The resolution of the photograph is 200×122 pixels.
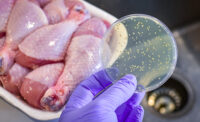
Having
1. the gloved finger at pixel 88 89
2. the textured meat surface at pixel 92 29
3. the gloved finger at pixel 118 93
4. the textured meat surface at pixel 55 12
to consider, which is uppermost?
the textured meat surface at pixel 55 12

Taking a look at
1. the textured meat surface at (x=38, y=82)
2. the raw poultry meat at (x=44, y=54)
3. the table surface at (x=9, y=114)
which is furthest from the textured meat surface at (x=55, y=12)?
the table surface at (x=9, y=114)

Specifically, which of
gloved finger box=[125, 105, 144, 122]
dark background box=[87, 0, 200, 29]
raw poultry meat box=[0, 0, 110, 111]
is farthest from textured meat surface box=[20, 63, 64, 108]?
dark background box=[87, 0, 200, 29]

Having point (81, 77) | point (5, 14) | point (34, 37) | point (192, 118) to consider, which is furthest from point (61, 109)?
point (192, 118)

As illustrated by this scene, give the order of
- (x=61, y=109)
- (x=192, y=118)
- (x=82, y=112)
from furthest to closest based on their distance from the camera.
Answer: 1. (x=192, y=118)
2. (x=61, y=109)
3. (x=82, y=112)

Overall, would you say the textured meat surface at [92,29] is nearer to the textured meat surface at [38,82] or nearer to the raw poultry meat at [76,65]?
the raw poultry meat at [76,65]

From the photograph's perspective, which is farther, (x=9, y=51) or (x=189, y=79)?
(x=189, y=79)

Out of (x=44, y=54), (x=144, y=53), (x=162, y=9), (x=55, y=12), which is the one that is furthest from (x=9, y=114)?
(x=162, y=9)

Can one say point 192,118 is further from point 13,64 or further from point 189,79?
point 13,64

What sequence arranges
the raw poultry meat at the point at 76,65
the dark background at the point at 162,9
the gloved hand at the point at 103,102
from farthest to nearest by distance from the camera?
the dark background at the point at 162,9, the raw poultry meat at the point at 76,65, the gloved hand at the point at 103,102
